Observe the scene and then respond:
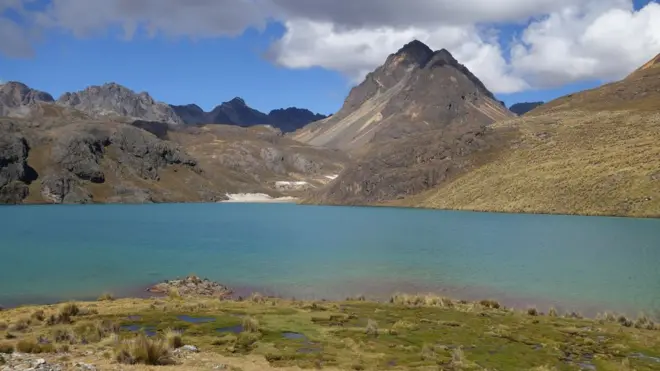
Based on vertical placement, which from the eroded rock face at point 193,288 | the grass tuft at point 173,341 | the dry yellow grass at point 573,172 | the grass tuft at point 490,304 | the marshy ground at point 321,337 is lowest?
the eroded rock face at point 193,288

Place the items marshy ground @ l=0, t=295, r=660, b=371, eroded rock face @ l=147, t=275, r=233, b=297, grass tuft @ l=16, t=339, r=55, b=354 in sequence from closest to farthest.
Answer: grass tuft @ l=16, t=339, r=55, b=354
marshy ground @ l=0, t=295, r=660, b=371
eroded rock face @ l=147, t=275, r=233, b=297

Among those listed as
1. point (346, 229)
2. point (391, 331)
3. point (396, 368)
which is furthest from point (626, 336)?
point (346, 229)

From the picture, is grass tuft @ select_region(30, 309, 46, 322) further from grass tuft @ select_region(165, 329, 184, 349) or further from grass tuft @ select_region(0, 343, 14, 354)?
grass tuft @ select_region(165, 329, 184, 349)

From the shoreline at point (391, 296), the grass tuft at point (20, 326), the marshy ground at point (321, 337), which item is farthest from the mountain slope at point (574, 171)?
the grass tuft at point (20, 326)

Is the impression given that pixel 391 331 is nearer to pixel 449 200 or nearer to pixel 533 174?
pixel 533 174

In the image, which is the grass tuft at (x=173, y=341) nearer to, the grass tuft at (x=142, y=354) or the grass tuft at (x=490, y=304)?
the grass tuft at (x=142, y=354)

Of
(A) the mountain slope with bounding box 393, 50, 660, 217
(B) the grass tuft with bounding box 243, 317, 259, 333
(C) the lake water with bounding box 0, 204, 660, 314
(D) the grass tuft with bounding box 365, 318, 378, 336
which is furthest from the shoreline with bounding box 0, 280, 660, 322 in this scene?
(A) the mountain slope with bounding box 393, 50, 660, 217
